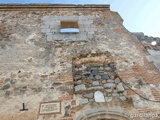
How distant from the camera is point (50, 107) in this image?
12.4 feet

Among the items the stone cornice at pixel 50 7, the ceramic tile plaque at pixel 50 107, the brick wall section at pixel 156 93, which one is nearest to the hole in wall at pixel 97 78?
the ceramic tile plaque at pixel 50 107

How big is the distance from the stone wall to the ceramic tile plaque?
0.08m

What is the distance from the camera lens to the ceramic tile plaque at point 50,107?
3.69 meters

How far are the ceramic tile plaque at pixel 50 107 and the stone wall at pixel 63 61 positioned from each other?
0.25 feet

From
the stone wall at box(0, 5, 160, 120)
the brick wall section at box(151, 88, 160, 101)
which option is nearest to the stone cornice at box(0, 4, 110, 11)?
the stone wall at box(0, 5, 160, 120)

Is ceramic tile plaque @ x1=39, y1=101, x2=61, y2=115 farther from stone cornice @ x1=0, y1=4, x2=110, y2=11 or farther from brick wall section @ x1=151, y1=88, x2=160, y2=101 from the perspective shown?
stone cornice @ x1=0, y1=4, x2=110, y2=11

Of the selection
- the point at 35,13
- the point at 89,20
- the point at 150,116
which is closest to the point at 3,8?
the point at 35,13

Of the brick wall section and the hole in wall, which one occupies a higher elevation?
the hole in wall

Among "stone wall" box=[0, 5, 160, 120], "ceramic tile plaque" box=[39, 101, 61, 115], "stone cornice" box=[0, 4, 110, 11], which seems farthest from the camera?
"stone cornice" box=[0, 4, 110, 11]

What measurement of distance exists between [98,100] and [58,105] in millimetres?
840

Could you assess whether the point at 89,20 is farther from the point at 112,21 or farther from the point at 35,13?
the point at 35,13

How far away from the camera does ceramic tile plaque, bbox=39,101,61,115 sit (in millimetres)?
3690

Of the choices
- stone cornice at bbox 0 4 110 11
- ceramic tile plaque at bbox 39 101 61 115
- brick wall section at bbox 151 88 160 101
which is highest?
stone cornice at bbox 0 4 110 11

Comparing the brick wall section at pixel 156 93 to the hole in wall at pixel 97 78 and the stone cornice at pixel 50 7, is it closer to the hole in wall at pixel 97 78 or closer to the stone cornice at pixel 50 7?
the hole in wall at pixel 97 78
